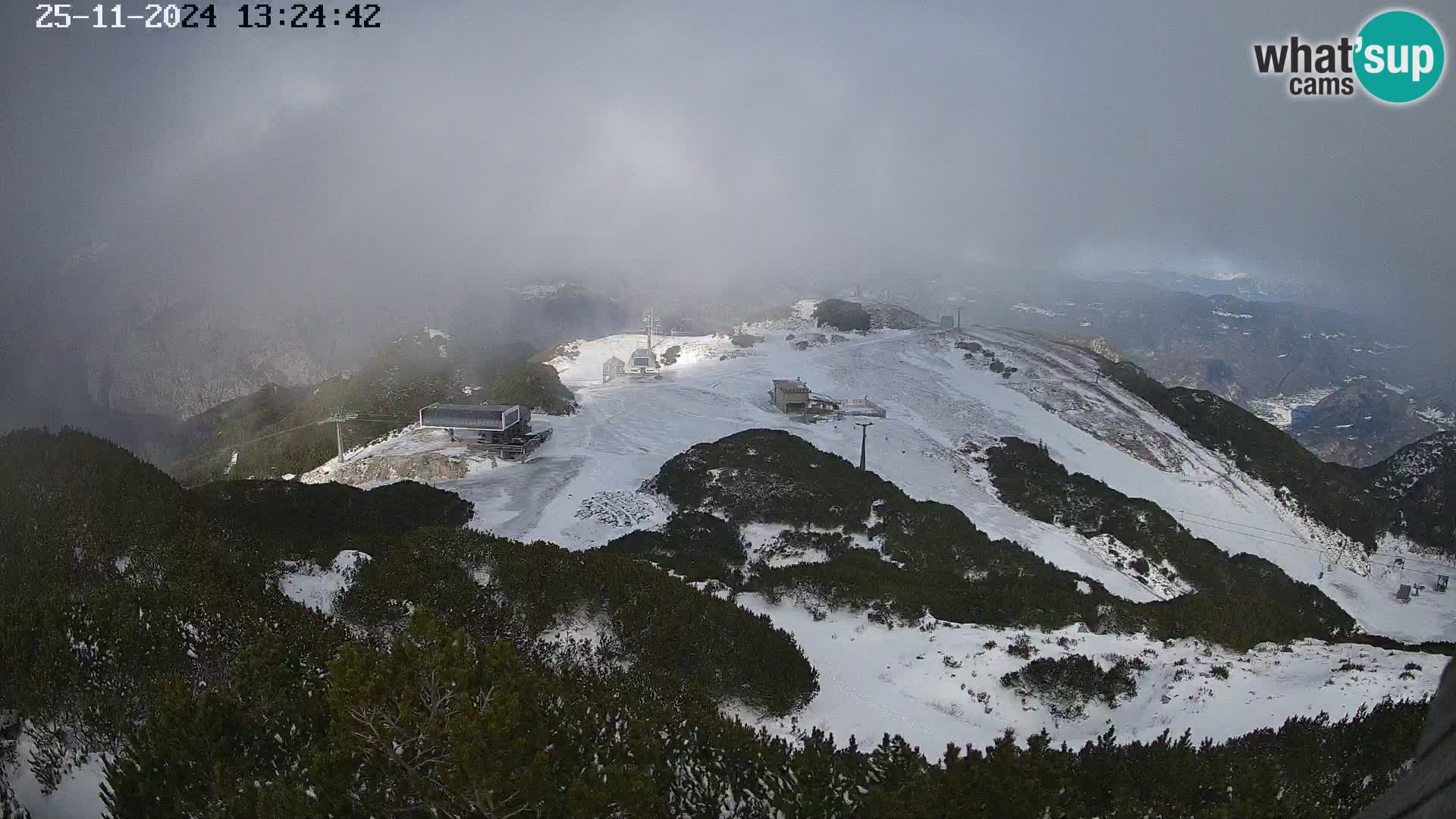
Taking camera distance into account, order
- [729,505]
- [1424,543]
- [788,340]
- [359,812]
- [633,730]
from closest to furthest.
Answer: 1. [359,812]
2. [633,730]
3. [729,505]
4. [1424,543]
5. [788,340]

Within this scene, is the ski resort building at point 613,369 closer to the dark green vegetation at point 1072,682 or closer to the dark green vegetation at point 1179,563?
the dark green vegetation at point 1179,563

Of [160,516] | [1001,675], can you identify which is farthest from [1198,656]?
[160,516]

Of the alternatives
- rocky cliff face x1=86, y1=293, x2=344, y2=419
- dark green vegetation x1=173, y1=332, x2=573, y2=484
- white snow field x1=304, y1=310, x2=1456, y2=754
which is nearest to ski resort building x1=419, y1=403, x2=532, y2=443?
white snow field x1=304, y1=310, x2=1456, y2=754

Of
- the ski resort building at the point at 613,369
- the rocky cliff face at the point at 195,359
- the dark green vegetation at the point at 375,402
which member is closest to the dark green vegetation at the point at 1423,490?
the dark green vegetation at the point at 375,402

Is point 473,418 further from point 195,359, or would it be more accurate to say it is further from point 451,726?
point 195,359

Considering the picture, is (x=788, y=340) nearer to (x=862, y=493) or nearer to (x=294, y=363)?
(x=862, y=493)

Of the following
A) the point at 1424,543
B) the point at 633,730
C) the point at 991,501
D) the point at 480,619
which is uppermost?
the point at 633,730

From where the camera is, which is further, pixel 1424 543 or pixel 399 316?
pixel 399 316
